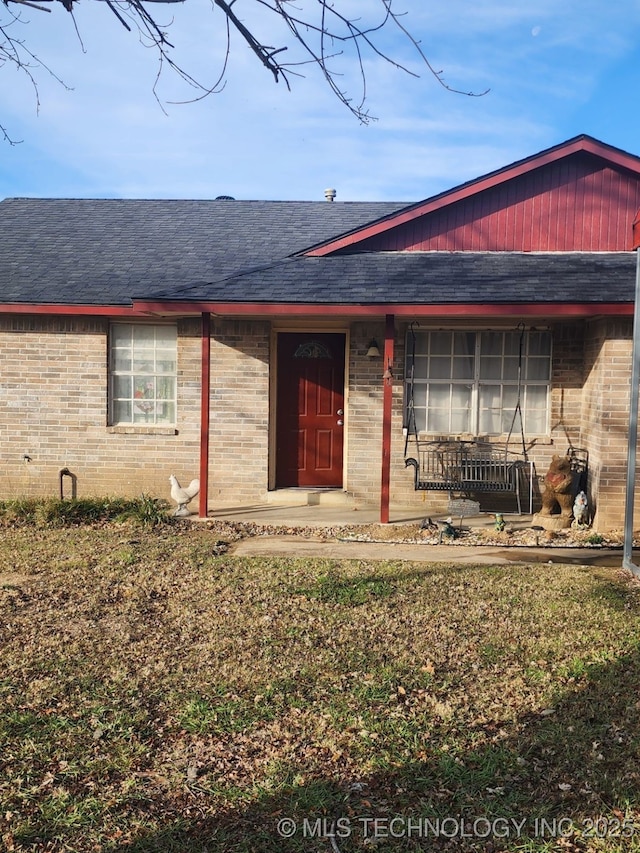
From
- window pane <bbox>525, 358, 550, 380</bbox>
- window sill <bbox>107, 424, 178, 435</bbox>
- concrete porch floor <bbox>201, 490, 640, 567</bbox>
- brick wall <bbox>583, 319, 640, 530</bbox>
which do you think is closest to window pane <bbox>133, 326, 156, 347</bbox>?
window sill <bbox>107, 424, 178, 435</bbox>

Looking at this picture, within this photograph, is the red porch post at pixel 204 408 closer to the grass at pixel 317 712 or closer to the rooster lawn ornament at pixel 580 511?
the grass at pixel 317 712

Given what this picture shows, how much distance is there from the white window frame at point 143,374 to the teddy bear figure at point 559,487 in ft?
16.2

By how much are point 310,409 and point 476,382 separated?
2327 mm

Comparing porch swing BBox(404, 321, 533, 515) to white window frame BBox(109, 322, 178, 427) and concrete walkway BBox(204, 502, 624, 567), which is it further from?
white window frame BBox(109, 322, 178, 427)

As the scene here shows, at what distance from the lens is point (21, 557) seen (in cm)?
676

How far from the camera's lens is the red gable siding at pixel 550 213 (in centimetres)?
911

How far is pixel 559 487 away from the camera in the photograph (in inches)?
329

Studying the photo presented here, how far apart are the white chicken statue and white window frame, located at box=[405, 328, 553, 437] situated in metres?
2.91

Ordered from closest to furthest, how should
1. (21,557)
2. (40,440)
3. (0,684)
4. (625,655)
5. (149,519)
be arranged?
1. (0,684)
2. (625,655)
3. (21,557)
4. (149,519)
5. (40,440)

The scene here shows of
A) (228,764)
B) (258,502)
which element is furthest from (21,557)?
(228,764)

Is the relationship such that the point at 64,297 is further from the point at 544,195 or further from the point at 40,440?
the point at 544,195

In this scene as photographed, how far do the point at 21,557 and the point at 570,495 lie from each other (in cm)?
601

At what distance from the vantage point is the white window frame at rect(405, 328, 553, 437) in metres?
9.45

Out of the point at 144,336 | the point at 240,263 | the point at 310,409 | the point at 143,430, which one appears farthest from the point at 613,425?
the point at 144,336
